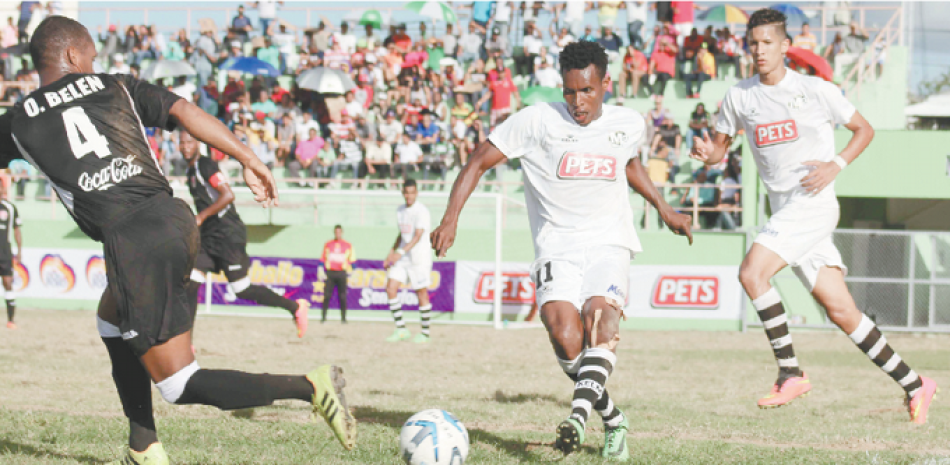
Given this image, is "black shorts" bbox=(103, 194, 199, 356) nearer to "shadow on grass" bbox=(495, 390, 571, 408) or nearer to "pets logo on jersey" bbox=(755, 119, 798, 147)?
"shadow on grass" bbox=(495, 390, 571, 408)

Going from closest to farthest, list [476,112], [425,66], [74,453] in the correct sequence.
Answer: [74,453]
[476,112]
[425,66]

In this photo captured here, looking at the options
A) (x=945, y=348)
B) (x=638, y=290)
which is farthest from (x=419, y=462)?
(x=638, y=290)

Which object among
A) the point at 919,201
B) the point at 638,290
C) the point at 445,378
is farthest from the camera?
the point at 919,201

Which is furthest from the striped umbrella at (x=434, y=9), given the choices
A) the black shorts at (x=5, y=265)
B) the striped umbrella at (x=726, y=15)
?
the black shorts at (x=5, y=265)

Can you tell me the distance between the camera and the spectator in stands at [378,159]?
2298 centimetres

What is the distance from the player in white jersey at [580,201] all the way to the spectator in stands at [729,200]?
14.2 meters

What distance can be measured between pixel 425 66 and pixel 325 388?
874 inches

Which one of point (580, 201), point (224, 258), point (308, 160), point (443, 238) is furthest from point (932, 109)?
point (443, 238)

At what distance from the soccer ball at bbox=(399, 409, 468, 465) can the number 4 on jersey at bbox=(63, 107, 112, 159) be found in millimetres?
2046

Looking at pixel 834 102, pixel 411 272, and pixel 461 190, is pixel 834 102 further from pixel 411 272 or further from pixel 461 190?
pixel 411 272

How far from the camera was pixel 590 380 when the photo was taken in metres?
5.33

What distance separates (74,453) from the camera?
221 inches

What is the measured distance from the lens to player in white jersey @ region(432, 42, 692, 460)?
5.70m

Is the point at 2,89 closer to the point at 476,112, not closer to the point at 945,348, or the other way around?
the point at 476,112
